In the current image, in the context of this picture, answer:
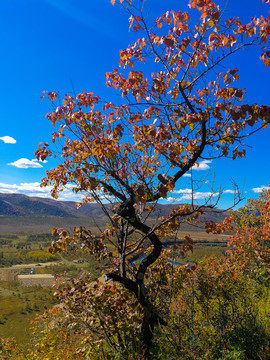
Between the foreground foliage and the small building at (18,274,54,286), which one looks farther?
the small building at (18,274,54,286)

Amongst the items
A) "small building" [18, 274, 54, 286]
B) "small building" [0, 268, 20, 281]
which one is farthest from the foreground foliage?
"small building" [0, 268, 20, 281]

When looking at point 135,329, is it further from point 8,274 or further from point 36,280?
point 8,274

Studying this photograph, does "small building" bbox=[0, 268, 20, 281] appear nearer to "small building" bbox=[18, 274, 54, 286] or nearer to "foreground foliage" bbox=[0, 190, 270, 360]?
"small building" bbox=[18, 274, 54, 286]

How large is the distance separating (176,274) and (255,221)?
15948 mm

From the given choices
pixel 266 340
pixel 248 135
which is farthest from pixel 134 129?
pixel 266 340

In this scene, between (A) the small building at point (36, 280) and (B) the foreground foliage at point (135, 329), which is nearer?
(B) the foreground foliage at point (135, 329)

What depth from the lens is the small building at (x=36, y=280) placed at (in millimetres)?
80812

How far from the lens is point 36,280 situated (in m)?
85.2

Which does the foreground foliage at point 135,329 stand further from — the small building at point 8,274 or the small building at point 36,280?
the small building at point 8,274

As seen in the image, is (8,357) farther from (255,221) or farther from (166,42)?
(255,221)

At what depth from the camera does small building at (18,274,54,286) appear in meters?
80.8

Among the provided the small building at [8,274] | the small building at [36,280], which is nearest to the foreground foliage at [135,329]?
the small building at [36,280]

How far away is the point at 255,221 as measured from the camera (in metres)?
20.9

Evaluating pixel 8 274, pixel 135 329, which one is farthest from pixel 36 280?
pixel 135 329
